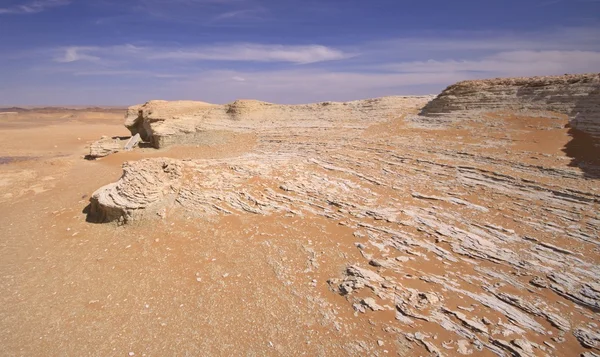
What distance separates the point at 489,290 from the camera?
4.97m

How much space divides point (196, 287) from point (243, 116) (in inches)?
559

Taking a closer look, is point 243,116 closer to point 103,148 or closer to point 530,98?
point 103,148

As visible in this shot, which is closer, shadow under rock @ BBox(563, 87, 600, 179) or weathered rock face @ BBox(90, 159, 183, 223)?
weathered rock face @ BBox(90, 159, 183, 223)

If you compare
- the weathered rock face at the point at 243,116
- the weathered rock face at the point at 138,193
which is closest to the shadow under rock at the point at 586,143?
the weathered rock face at the point at 243,116

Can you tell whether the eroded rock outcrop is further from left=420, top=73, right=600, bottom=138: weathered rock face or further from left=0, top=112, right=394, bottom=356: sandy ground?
left=420, top=73, right=600, bottom=138: weathered rock face

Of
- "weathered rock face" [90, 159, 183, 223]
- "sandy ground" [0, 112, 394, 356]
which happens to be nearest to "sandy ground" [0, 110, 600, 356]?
"sandy ground" [0, 112, 394, 356]

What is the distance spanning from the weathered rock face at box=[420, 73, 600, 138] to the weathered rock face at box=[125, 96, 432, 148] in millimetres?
2148

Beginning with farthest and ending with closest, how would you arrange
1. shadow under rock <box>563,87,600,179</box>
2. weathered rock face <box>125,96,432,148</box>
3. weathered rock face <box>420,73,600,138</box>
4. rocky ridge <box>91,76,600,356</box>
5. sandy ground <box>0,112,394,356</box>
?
1. weathered rock face <box>125,96,432,148</box>
2. weathered rock face <box>420,73,600,138</box>
3. shadow under rock <box>563,87,600,179</box>
4. sandy ground <box>0,112,394,356</box>
5. rocky ridge <box>91,76,600,356</box>

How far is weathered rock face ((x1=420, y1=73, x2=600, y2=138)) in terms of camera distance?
11.4 metres

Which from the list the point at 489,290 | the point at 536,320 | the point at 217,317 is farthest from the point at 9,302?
the point at 536,320

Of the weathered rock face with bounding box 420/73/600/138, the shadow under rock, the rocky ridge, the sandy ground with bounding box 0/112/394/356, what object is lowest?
the sandy ground with bounding box 0/112/394/356

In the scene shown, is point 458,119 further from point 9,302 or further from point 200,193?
point 9,302

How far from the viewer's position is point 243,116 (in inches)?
735

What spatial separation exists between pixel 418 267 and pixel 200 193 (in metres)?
6.00
